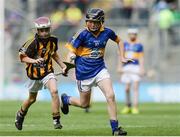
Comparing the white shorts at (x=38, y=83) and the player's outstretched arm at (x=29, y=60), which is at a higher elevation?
the player's outstretched arm at (x=29, y=60)

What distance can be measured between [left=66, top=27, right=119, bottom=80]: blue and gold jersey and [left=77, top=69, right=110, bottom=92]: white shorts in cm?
6

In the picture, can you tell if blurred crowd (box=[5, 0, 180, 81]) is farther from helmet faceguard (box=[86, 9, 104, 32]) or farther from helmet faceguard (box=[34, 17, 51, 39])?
helmet faceguard (box=[86, 9, 104, 32])

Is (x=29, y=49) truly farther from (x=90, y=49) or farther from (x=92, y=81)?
(x=92, y=81)

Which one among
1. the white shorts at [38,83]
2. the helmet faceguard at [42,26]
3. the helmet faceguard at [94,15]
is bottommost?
the white shorts at [38,83]

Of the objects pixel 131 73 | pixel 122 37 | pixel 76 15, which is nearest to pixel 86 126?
pixel 131 73

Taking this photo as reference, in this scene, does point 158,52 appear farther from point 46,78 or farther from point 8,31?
point 46,78

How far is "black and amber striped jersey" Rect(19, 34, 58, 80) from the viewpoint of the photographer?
50.9 ft

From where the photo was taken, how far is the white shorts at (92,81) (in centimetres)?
1508

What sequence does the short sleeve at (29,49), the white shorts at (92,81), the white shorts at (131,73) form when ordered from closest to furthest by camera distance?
1. the white shorts at (92,81)
2. the short sleeve at (29,49)
3. the white shorts at (131,73)

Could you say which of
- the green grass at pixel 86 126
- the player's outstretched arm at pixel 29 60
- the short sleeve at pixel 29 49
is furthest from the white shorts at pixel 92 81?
the short sleeve at pixel 29 49

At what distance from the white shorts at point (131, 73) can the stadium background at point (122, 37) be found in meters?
7.17

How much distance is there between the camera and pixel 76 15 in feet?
113

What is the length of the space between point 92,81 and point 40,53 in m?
1.17

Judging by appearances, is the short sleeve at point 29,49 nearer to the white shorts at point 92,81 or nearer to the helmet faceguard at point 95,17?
the white shorts at point 92,81
